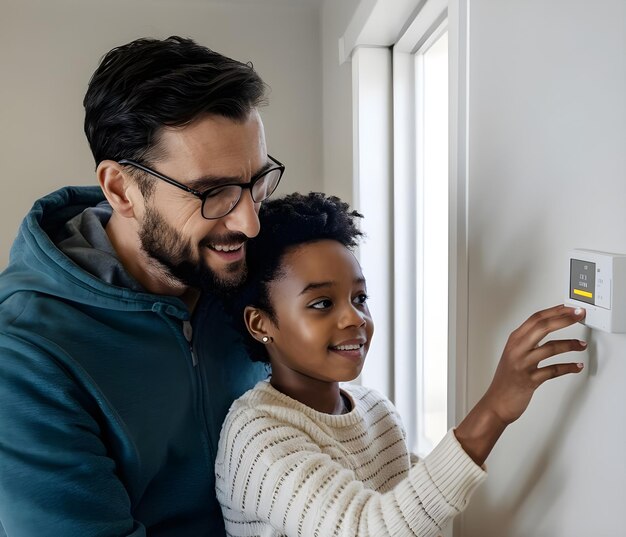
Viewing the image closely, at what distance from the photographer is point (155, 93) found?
102 cm

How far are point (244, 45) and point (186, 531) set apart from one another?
2243 mm

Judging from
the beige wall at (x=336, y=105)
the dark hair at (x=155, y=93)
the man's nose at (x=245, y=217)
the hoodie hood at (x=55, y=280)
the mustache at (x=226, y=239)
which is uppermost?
the beige wall at (x=336, y=105)

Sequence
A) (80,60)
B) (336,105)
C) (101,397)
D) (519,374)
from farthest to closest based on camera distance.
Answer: (80,60) < (336,105) < (101,397) < (519,374)

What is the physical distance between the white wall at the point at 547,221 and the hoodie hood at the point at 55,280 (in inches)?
24.2

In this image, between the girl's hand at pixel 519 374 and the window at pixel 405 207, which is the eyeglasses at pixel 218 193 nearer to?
the girl's hand at pixel 519 374

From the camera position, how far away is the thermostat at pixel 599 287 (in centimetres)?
68

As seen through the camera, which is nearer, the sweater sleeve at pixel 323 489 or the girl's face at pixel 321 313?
the sweater sleeve at pixel 323 489

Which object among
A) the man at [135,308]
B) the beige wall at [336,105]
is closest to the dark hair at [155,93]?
the man at [135,308]

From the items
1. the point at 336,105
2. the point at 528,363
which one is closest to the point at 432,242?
the point at 336,105

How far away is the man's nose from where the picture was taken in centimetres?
105

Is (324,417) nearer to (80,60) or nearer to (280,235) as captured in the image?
(280,235)

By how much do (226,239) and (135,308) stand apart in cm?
21

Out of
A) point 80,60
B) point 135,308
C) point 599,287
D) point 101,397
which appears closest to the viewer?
point 599,287

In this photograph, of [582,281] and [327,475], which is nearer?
[582,281]
